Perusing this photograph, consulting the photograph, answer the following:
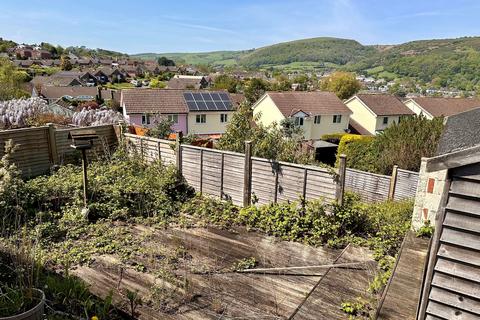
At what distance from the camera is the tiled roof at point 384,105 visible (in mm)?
33094

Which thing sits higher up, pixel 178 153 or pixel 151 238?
pixel 178 153

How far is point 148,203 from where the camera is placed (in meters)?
8.11

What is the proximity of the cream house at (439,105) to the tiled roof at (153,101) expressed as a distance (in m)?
24.7

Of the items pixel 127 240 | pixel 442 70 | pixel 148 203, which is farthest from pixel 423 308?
pixel 442 70

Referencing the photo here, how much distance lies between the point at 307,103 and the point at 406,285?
27808mm

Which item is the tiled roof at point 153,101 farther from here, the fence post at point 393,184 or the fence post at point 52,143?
the fence post at point 393,184

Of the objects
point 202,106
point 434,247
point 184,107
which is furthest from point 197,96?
point 434,247

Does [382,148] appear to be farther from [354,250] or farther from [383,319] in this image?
[383,319]

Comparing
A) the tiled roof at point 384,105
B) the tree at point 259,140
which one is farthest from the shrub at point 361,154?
the tiled roof at point 384,105

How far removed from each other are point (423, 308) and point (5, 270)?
531cm

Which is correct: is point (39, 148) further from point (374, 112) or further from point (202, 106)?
point (374, 112)

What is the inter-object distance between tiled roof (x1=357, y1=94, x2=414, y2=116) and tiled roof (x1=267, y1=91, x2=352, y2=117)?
3135 mm

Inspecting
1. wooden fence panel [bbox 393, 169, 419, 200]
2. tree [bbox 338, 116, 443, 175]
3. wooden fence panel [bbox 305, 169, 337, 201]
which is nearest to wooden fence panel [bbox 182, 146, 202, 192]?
wooden fence panel [bbox 305, 169, 337, 201]

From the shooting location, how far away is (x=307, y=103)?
30891 millimetres
